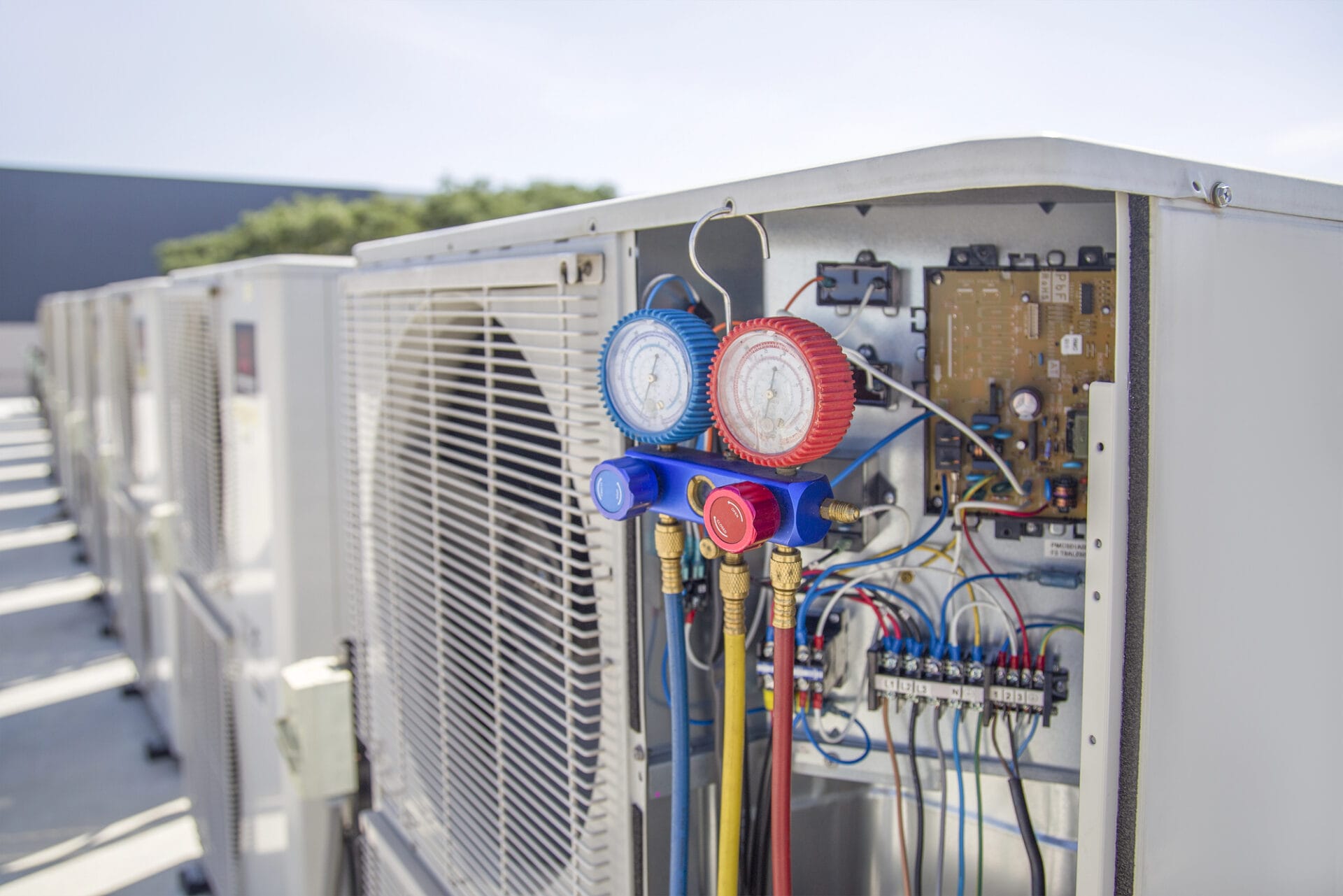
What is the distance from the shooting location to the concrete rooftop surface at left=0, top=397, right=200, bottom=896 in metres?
3.26

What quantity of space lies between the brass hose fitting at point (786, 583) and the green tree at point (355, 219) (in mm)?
13462

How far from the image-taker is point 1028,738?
1.26 m

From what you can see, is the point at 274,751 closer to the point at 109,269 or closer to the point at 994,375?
the point at 994,375

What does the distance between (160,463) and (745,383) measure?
10.0 ft

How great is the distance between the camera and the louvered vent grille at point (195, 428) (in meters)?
2.50

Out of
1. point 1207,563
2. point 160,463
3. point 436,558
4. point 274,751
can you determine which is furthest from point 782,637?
point 160,463

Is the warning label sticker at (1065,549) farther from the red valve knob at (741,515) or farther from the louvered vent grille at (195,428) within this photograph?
the louvered vent grille at (195,428)

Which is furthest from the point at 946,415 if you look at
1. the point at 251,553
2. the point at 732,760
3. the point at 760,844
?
the point at 251,553

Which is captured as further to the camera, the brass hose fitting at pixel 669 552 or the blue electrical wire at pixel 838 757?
the blue electrical wire at pixel 838 757

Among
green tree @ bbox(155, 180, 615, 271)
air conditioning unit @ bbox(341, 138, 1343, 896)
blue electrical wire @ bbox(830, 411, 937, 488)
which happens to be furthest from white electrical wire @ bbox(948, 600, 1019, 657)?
green tree @ bbox(155, 180, 615, 271)

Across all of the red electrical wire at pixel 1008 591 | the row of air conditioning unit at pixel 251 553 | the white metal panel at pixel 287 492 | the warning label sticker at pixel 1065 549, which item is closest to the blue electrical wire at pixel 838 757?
the red electrical wire at pixel 1008 591

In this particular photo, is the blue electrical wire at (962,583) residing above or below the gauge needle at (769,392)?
below

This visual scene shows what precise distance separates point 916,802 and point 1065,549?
424 millimetres

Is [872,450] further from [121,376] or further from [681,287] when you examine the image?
[121,376]
